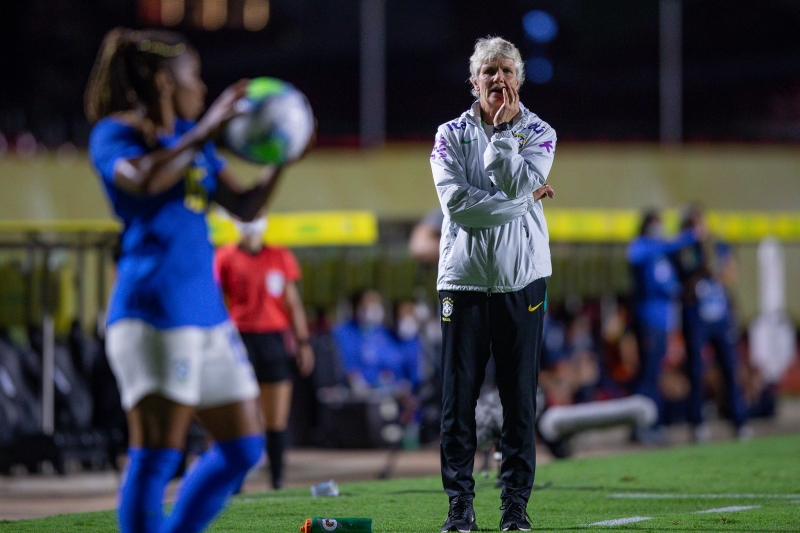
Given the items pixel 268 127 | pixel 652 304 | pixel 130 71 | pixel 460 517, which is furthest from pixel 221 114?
pixel 652 304

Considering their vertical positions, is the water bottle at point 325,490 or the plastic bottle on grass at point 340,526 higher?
the plastic bottle on grass at point 340,526

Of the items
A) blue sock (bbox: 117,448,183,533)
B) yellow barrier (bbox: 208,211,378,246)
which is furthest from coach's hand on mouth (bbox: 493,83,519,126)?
yellow barrier (bbox: 208,211,378,246)

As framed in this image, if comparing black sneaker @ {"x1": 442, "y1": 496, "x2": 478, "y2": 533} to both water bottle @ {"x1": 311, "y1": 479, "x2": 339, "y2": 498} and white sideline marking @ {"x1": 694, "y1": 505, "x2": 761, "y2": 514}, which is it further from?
water bottle @ {"x1": 311, "y1": 479, "x2": 339, "y2": 498}

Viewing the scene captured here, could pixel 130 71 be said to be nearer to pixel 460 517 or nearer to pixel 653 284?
pixel 460 517

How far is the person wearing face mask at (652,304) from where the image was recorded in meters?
12.1

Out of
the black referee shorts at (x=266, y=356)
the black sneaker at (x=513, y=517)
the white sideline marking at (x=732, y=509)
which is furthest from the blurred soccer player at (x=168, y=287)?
the black referee shorts at (x=266, y=356)

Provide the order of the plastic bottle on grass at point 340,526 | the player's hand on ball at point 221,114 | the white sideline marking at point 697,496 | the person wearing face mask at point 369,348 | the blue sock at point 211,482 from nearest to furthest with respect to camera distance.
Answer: the player's hand on ball at point 221,114, the blue sock at point 211,482, the plastic bottle on grass at point 340,526, the white sideline marking at point 697,496, the person wearing face mask at point 369,348

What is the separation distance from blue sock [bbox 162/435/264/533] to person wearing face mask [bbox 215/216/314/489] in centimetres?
448

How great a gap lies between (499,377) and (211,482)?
5.82 ft

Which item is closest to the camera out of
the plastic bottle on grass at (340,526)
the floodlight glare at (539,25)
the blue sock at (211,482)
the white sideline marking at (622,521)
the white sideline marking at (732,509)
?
the blue sock at (211,482)

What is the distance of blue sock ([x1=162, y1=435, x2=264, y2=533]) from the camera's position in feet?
13.1

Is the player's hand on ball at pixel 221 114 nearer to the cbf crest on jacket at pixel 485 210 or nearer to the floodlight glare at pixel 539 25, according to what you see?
the cbf crest on jacket at pixel 485 210

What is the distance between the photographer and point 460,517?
17.6 ft

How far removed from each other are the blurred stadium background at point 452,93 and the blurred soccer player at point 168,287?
12365mm
